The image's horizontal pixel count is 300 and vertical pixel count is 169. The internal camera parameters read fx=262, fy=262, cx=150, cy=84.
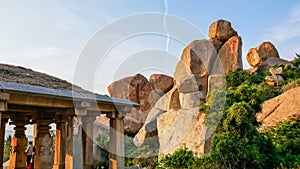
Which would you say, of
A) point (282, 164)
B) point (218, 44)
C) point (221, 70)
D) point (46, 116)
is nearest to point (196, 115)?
point (282, 164)

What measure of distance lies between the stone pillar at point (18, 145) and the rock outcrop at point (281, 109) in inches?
377

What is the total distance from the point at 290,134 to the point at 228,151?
128 inches

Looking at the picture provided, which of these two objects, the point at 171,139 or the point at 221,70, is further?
the point at 221,70

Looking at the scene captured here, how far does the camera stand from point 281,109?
1287cm

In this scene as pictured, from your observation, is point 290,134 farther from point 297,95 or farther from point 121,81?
point 121,81

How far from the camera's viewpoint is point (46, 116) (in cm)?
868

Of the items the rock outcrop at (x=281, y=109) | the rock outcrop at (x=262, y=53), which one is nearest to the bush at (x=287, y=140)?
the rock outcrop at (x=281, y=109)

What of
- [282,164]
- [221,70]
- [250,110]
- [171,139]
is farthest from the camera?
[221,70]

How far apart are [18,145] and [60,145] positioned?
7.39 ft

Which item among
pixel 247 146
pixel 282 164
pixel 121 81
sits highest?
pixel 121 81

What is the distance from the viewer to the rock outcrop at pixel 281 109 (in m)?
12.1

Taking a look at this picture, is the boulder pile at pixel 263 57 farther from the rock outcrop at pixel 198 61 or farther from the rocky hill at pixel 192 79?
the rock outcrop at pixel 198 61

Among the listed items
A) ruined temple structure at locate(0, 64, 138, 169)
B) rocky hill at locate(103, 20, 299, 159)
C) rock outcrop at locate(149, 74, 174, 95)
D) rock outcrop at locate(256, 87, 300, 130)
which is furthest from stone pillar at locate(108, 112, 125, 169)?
rock outcrop at locate(149, 74, 174, 95)

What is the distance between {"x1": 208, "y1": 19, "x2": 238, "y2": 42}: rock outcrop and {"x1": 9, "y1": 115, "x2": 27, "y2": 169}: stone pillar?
2245 cm
